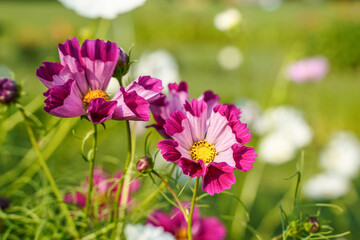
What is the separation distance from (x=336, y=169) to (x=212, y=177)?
0.91 m

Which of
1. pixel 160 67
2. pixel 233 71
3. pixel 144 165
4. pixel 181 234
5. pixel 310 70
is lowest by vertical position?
pixel 181 234

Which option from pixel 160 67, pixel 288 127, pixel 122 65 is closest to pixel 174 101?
pixel 122 65

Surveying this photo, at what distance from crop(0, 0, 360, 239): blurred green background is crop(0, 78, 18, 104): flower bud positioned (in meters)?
0.02

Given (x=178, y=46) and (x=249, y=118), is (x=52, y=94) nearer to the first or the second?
(x=249, y=118)

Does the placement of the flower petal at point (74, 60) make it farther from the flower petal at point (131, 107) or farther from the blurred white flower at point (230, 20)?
the blurred white flower at point (230, 20)

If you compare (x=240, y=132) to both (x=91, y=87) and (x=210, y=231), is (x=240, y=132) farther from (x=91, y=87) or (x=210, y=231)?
(x=210, y=231)

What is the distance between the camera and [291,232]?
1.18 ft

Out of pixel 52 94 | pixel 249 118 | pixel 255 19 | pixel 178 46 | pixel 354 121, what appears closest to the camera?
pixel 52 94

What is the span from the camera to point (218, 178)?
0.31 metres

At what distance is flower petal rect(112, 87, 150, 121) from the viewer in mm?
314

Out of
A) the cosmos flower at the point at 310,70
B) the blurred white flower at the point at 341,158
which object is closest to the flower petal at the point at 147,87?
the blurred white flower at the point at 341,158

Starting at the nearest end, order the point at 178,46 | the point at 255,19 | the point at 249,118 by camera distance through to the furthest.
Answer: the point at 249,118
the point at 178,46
the point at 255,19

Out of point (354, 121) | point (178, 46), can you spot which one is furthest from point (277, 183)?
point (178, 46)

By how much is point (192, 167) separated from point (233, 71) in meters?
3.42
